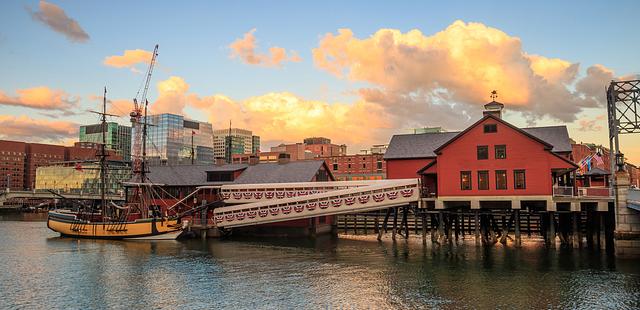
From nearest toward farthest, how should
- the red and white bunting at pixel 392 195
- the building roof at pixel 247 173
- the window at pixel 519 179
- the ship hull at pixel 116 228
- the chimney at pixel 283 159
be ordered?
the window at pixel 519 179, the red and white bunting at pixel 392 195, the ship hull at pixel 116 228, the building roof at pixel 247 173, the chimney at pixel 283 159

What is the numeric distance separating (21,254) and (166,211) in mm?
17472

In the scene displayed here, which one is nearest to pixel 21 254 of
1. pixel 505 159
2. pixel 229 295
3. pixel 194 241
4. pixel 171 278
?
pixel 194 241

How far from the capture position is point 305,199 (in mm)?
53938

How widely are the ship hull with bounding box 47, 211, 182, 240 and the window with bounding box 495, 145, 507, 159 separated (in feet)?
114

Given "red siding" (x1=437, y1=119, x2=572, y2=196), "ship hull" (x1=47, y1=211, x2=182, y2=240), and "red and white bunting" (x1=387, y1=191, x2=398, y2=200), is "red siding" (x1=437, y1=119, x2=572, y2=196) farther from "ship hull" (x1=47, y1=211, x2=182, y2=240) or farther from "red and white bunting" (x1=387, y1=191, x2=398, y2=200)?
"ship hull" (x1=47, y1=211, x2=182, y2=240)

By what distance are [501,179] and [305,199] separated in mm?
19477

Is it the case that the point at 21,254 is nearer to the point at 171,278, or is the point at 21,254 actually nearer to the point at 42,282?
the point at 42,282

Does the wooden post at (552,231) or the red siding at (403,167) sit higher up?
the red siding at (403,167)

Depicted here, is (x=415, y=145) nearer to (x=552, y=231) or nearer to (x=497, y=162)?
(x=497, y=162)

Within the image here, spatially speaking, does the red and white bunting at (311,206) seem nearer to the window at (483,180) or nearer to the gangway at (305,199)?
the gangway at (305,199)

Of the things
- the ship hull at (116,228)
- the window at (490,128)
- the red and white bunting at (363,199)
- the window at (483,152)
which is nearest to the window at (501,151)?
the window at (483,152)

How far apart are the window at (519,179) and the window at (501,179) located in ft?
2.47

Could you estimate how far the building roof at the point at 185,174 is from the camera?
67.1 meters

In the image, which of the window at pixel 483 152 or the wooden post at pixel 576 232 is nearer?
the window at pixel 483 152
